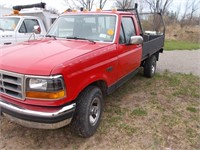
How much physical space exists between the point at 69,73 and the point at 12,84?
772 mm

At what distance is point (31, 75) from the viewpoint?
244 centimetres

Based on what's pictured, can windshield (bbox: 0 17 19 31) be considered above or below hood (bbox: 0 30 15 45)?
above

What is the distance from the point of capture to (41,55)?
282cm

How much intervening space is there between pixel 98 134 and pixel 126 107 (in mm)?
1199

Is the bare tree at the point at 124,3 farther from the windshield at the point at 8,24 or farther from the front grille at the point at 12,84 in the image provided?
the front grille at the point at 12,84

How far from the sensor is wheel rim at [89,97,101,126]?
10.7ft

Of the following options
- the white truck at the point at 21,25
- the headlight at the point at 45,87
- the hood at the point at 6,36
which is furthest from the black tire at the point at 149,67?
the hood at the point at 6,36

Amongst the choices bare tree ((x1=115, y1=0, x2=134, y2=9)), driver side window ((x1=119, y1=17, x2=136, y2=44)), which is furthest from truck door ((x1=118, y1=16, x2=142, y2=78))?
bare tree ((x1=115, y1=0, x2=134, y2=9))

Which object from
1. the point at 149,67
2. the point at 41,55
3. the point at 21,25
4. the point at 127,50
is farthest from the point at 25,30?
the point at 41,55

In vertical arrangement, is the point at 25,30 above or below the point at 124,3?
below

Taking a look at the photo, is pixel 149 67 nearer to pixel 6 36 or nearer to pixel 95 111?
pixel 95 111

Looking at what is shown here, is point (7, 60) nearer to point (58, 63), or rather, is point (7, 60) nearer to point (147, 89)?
point (58, 63)

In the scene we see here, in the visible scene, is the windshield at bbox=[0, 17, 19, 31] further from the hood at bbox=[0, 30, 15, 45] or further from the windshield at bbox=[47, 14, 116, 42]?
the windshield at bbox=[47, 14, 116, 42]

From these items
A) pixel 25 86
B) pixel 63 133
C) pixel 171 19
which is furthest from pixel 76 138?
pixel 171 19
